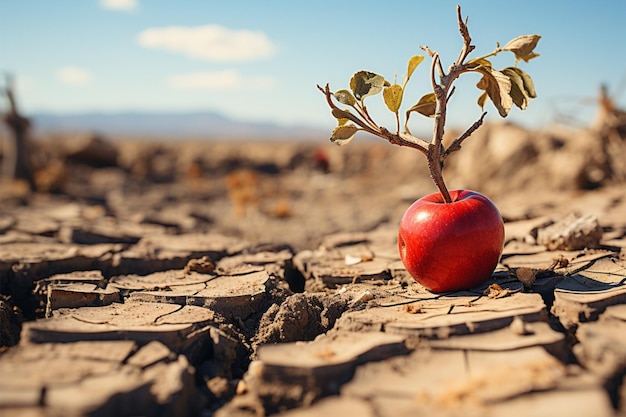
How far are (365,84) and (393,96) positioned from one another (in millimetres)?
161

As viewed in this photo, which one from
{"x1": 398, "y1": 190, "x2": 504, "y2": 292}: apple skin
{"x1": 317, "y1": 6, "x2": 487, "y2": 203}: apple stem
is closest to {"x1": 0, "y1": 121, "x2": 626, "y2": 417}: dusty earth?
{"x1": 398, "y1": 190, "x2": 504, "y2": 292}: apple skin

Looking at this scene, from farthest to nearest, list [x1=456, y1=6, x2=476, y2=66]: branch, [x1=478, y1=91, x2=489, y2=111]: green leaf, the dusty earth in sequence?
1. [x1=478, y1=91, x2=489, y2=111]: green leaf
2. [x1=456, y1=6, x2=476, y2=66]: branch
3. the dusty earth

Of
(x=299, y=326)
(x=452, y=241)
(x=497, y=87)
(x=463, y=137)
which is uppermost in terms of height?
(x=497, y=87)

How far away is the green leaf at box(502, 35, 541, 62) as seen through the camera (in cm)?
280

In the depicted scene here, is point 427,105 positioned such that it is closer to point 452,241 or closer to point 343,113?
point 343,113

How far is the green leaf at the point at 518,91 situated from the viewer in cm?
279

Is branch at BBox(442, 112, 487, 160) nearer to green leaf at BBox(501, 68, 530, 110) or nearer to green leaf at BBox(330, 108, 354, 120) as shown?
green leaf at BBox(501, 68, 530, 110)

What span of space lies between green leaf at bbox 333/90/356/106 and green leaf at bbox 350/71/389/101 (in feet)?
0.10

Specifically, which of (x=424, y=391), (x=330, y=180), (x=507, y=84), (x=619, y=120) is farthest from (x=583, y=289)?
(x=330, y=180)

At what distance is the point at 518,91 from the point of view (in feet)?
9.23

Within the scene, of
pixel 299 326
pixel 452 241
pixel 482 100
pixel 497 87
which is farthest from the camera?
pixel 482 100

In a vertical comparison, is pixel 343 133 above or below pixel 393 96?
below

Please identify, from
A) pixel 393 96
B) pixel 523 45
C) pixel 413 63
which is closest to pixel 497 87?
pixel 523 45

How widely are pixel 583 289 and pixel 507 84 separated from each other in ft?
3.61
